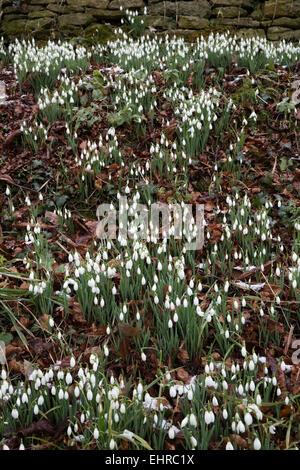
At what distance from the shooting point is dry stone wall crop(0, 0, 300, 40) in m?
6.53

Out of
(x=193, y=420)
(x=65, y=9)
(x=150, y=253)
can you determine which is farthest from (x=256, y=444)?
(x=65, y=9)

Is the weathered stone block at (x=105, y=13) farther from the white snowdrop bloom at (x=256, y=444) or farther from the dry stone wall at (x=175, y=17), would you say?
the white snowdrop bloom at (x=256, y=444)

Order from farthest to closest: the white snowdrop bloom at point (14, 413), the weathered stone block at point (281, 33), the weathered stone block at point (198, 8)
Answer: the weathered stone block at point (198, 8)
the weathered stone block at point (281, 33)
the white snowdrop bloom at point (14, 413)

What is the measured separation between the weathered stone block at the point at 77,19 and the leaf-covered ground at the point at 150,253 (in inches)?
29.6

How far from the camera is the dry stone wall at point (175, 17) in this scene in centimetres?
653

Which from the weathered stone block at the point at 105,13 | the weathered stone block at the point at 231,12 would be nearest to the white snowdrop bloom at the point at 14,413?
the weathered stone block at the point at 105,13

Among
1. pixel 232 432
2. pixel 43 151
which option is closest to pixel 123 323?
pixel 232 432

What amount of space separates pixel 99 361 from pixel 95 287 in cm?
53

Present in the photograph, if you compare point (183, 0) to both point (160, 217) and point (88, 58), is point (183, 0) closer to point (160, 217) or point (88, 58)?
point (88, 58)

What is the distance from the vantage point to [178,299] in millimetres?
2471

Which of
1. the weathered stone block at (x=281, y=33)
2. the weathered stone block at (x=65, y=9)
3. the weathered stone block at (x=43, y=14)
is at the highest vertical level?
the weathered stone block at (x=65, y=9)

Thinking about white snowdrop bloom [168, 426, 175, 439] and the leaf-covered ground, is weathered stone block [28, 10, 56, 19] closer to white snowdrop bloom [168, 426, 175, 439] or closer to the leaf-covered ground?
the leaf-covered ground

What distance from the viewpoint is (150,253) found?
320 cm

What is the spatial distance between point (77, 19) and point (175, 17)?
1449 millimetres
